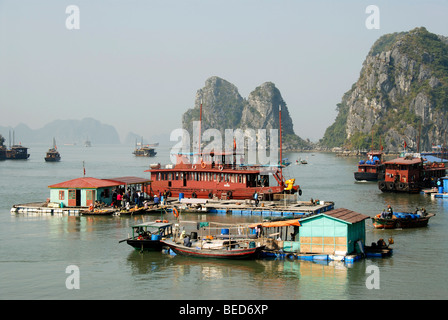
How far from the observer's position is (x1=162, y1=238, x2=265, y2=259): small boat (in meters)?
28.8

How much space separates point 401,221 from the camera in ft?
127

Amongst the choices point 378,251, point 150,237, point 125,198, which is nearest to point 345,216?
point 378,251

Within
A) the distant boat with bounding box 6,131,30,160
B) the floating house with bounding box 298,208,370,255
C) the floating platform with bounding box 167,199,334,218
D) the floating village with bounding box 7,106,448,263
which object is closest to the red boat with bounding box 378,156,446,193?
the floating village with bounding box 7,106,448,263

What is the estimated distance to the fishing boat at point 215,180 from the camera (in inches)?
1973

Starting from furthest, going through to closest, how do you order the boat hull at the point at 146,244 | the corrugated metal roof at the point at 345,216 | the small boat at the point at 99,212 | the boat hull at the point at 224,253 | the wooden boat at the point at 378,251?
the small boat at the point at 99,212 < the boat hull at the point at 146,244 < the wooden boat at the point at 378,251 < the boat hull at the point at 224,253 < the corrugated metal roof at the point at 345,216

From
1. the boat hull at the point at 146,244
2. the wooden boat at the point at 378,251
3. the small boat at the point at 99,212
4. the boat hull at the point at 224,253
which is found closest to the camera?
the boat hull at the point at 224,253

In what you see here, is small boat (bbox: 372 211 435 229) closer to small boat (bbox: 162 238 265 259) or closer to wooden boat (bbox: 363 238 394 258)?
wooden boat (bbox: 363 238 394 258)

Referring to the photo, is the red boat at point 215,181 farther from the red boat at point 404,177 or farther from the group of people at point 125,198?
the red boat at point 404,177

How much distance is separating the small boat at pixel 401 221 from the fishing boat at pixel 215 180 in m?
11.5

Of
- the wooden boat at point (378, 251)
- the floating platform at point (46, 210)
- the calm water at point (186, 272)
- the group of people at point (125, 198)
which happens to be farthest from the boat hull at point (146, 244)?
the floating platform at point (46, 210)

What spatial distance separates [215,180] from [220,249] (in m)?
22.4

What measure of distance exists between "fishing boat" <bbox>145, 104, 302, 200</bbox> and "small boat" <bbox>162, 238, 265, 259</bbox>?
19.2 metres

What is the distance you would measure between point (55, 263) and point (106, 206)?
16.5 m
